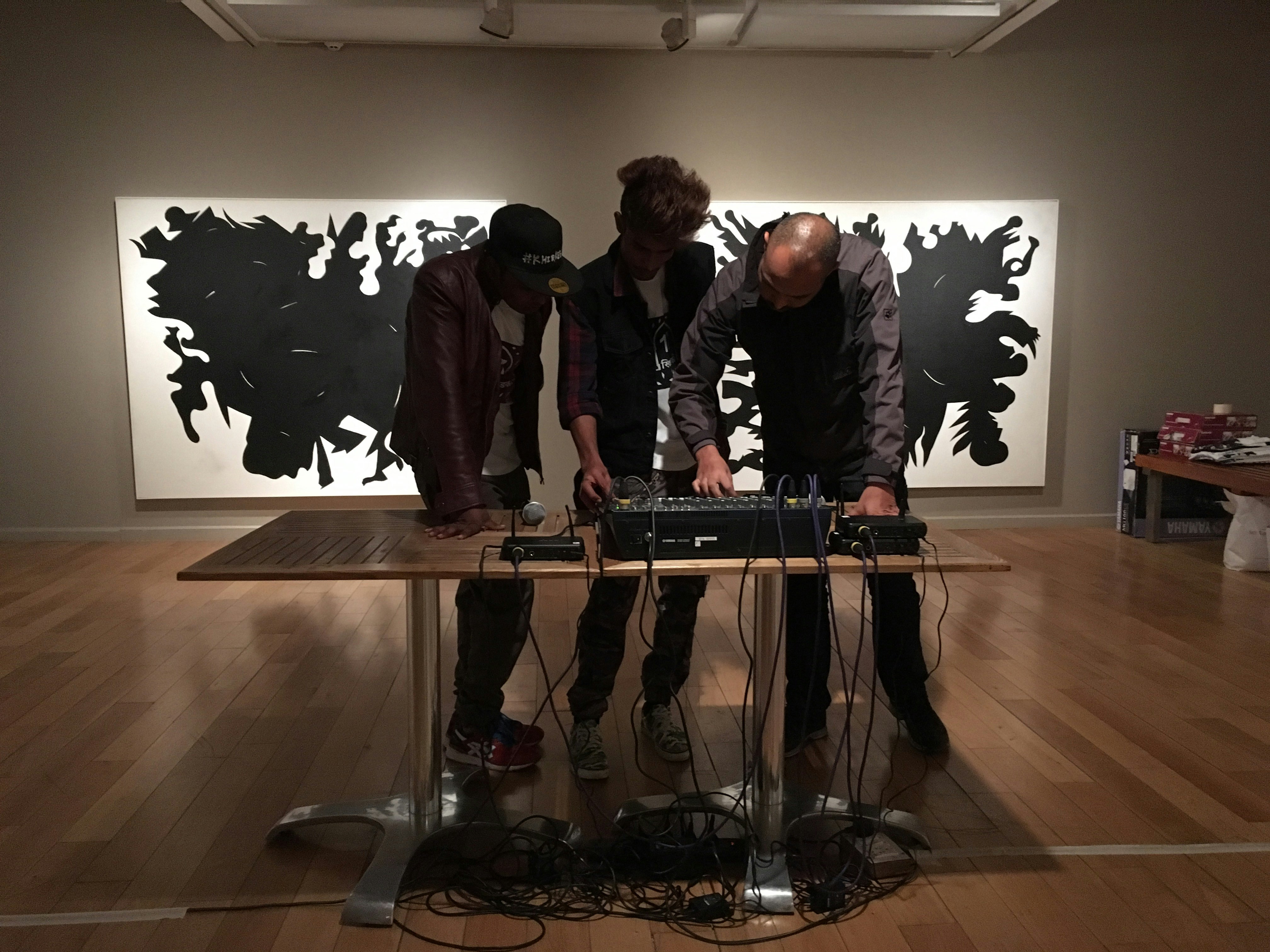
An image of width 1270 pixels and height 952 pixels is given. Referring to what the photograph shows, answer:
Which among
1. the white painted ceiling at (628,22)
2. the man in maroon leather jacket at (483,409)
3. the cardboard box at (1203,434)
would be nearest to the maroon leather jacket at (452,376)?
the man in maroon leather jacket at (483,409)

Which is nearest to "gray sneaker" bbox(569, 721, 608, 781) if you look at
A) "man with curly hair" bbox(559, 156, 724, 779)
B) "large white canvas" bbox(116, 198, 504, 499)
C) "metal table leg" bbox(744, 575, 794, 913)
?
"man with curly hair" bbox(559, 156, 724, 779)

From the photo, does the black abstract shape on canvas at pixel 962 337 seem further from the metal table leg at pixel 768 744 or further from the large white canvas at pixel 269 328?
the metal table leg at pixel 768 744

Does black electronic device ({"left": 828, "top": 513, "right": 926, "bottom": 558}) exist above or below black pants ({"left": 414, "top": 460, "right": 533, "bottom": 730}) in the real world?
above

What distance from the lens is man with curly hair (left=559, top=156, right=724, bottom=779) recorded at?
Result: 2.73 metres

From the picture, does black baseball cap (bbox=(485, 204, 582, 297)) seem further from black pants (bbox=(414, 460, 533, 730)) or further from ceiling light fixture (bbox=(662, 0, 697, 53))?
ceiling light fixture (bbox=(662, 0, 697, 53))

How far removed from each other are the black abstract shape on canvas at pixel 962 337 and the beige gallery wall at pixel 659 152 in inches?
10.2

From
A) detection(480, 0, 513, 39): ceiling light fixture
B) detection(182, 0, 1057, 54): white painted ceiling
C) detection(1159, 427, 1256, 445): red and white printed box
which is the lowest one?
detection(1159, 427, 1256, 445): red and white printed box

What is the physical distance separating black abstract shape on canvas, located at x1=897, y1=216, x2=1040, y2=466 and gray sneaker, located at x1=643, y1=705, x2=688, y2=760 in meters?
3.35

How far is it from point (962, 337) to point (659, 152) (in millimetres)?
2017

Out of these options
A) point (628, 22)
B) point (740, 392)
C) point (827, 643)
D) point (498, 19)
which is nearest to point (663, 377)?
point (827, 643)

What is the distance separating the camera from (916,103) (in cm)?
588

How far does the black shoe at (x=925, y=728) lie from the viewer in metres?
→ 2.98

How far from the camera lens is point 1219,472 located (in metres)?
5.15

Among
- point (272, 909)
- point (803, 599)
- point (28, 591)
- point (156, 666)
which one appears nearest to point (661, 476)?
point (803, 599)
